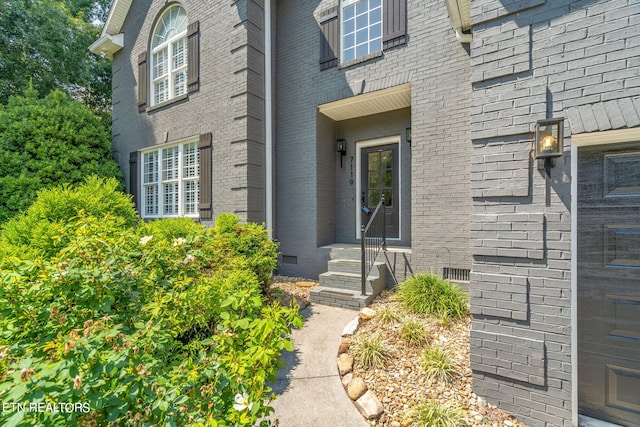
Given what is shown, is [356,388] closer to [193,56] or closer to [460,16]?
[460,16]

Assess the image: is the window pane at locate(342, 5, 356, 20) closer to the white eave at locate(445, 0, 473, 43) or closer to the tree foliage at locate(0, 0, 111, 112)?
the white eave at locate(445, 0, 473, 43)

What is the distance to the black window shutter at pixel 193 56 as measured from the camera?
20.9 ft

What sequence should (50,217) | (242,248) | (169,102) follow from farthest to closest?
(169,102), (242,248), (50,217)

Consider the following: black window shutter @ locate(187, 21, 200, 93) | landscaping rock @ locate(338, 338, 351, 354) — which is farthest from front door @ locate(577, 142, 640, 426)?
black window shutter @ locate(187, 21, 200, 93)

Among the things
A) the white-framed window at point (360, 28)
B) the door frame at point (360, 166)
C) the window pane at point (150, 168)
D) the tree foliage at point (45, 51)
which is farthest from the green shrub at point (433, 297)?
the tree foliage at point (45, 51)

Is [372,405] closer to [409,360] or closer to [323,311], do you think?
[409,360]

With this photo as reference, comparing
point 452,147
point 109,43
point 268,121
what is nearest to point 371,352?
point 452,147

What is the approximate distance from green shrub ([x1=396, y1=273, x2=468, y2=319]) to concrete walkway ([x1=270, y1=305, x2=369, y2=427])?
3.24 feet

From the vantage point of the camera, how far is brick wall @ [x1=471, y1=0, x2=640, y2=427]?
2010 millimetres

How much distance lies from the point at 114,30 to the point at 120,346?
415 inches

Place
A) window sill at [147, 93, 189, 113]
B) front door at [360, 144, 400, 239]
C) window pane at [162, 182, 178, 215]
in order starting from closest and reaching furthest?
front door at [360, 144, 400, 239], window sill at [147, 93, 189, 113], window pane at [162, 182, 178, 215]

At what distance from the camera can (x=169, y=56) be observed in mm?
7094

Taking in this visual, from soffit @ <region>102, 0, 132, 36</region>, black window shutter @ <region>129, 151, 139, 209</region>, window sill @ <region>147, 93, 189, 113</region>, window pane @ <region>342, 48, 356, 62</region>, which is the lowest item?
black window shutter @ <region>129, 151, 139, 209</region>

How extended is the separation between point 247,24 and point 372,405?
6383mm
